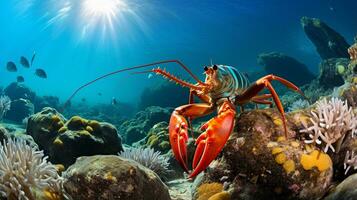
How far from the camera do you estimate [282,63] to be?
103ft

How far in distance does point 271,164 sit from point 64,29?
217 feet

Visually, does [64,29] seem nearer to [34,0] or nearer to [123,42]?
[123,42]

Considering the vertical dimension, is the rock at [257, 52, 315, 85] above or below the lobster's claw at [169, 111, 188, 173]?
above

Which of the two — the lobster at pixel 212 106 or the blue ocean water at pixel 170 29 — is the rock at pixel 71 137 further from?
the blue ocean water at pixel 170 29

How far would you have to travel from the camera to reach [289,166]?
9.84ft

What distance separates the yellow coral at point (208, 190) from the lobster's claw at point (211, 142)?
4.19 feet

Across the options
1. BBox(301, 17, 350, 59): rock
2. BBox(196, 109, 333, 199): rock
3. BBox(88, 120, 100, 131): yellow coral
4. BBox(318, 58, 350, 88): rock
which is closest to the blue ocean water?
BBox(301, 17, 350, 59): rock

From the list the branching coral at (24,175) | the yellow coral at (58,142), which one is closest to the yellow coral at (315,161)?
the branching coral at (24,175)

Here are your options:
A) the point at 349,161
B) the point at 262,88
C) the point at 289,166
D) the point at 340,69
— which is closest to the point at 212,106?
the point at 262,88

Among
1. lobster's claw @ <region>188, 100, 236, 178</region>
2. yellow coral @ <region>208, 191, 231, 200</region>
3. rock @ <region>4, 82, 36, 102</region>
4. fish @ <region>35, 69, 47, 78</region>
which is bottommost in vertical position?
rock @ <region>4, 82, 36, 102</region>

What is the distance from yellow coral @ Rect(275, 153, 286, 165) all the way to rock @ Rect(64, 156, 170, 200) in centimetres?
162

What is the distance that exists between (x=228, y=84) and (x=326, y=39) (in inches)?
927

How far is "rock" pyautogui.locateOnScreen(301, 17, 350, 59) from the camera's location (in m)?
22.3

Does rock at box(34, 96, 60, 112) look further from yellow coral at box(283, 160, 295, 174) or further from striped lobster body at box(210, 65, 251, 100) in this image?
yellow coral at box(283, 160, 295, 174)
